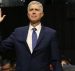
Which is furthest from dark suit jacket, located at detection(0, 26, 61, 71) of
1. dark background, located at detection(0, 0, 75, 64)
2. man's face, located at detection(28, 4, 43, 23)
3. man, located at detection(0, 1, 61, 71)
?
dark background, located at detection(0, 0, 75, 64)

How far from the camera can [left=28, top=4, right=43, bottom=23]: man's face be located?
3.80 metres

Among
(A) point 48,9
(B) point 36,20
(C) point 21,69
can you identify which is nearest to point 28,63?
(C) point 21,69

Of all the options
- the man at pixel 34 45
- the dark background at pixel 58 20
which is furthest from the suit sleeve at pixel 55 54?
the dark background at pixel 58 20

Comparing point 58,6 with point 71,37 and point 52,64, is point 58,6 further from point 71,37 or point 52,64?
point 52,64

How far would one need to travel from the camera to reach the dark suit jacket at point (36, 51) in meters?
3.78

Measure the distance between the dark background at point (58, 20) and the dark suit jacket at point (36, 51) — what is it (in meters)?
3.87

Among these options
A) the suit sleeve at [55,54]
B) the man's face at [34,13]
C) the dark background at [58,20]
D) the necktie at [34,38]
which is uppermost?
the man's face at [34,13]

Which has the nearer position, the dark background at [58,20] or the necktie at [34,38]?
the necktie at [34,38]

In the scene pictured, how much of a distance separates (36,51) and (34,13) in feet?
1.10

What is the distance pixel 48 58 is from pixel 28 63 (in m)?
0.19

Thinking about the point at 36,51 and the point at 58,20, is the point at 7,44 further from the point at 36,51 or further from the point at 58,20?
the point at 58,20

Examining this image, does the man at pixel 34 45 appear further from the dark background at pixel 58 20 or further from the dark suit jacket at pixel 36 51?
the dark background at pixel 58 20

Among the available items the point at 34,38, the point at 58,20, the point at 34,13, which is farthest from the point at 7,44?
the point at 58,20

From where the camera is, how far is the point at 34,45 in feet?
12.5
